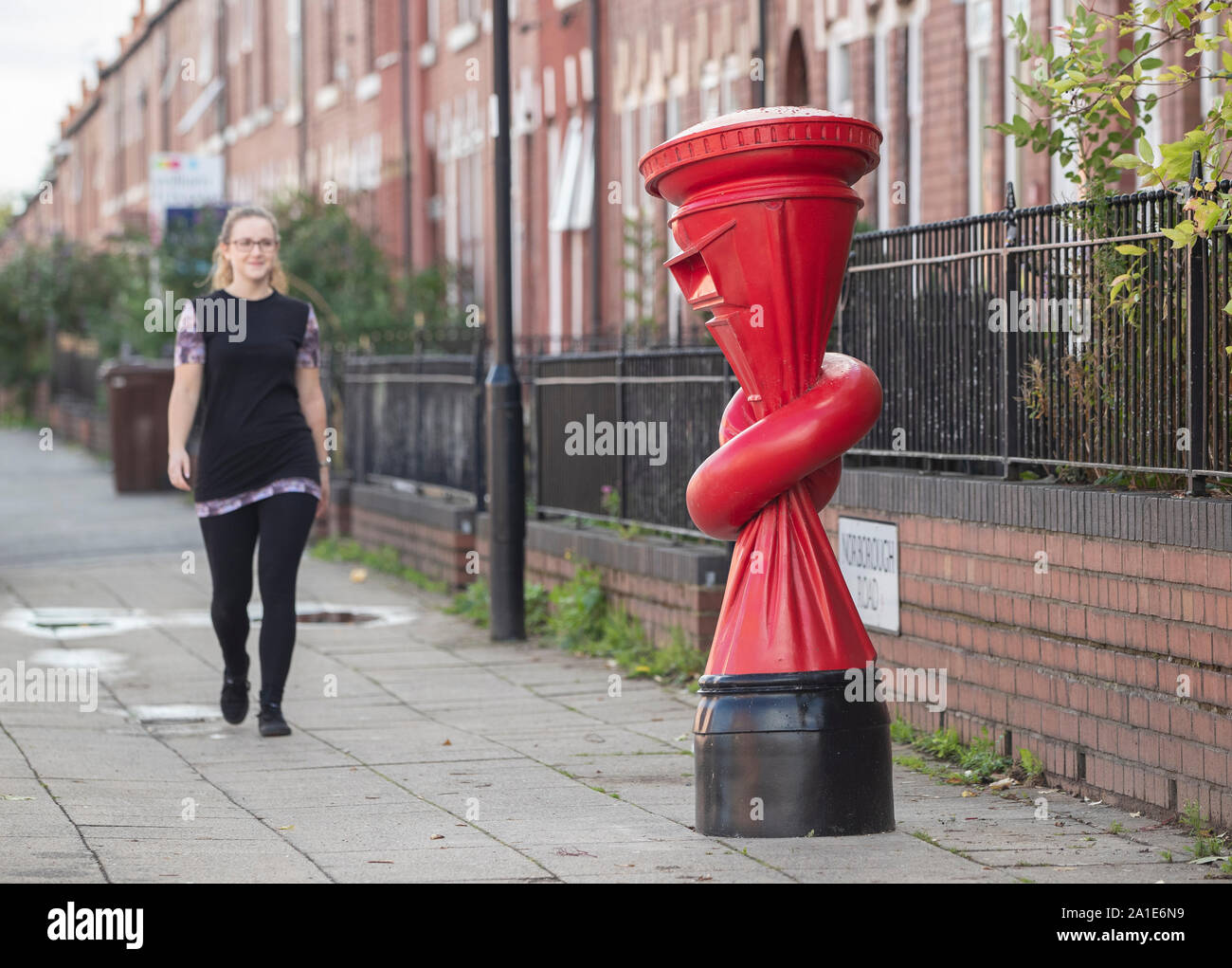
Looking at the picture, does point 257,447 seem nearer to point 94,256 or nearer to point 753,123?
point 753,123

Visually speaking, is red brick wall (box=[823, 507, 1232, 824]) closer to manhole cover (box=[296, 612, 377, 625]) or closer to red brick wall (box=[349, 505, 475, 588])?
manhole cover (box=[296, 612, 377, 625])

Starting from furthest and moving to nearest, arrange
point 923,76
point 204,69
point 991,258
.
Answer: point 204,69 → point 923,76 → point 991,258

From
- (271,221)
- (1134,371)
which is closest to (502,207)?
(271,221)

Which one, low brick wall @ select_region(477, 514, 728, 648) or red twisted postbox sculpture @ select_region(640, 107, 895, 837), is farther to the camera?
low brick wall @ select_region(477, 514, 728, 648)

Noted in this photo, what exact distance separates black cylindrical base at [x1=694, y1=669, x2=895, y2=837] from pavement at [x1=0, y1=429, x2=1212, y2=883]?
87 millimetres

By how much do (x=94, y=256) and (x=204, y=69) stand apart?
17.1 ft

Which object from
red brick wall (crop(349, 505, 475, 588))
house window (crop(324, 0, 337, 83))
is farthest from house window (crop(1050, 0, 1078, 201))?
house window (crop(324, 0, 337, 83))

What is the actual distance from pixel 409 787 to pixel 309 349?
2.21 meters

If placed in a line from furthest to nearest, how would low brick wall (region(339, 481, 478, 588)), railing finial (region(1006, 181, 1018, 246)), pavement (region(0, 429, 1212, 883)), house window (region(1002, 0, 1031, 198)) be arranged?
low brick wall (region(339, 481, 478, 588)), house window (region(1002, 0, 1031, 198)), railing finial (region(1006, 181, 1018, 246)), pavement (region(0, 429, 1212, 883))

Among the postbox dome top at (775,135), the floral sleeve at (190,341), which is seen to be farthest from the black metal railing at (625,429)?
the postbox dome top at (775,135)

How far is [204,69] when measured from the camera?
138 feet

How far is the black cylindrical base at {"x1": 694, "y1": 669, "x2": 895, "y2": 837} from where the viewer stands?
562cm

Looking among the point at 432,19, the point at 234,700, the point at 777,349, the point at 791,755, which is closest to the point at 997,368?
the point at 777,349

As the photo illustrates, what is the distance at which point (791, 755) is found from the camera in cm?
562
